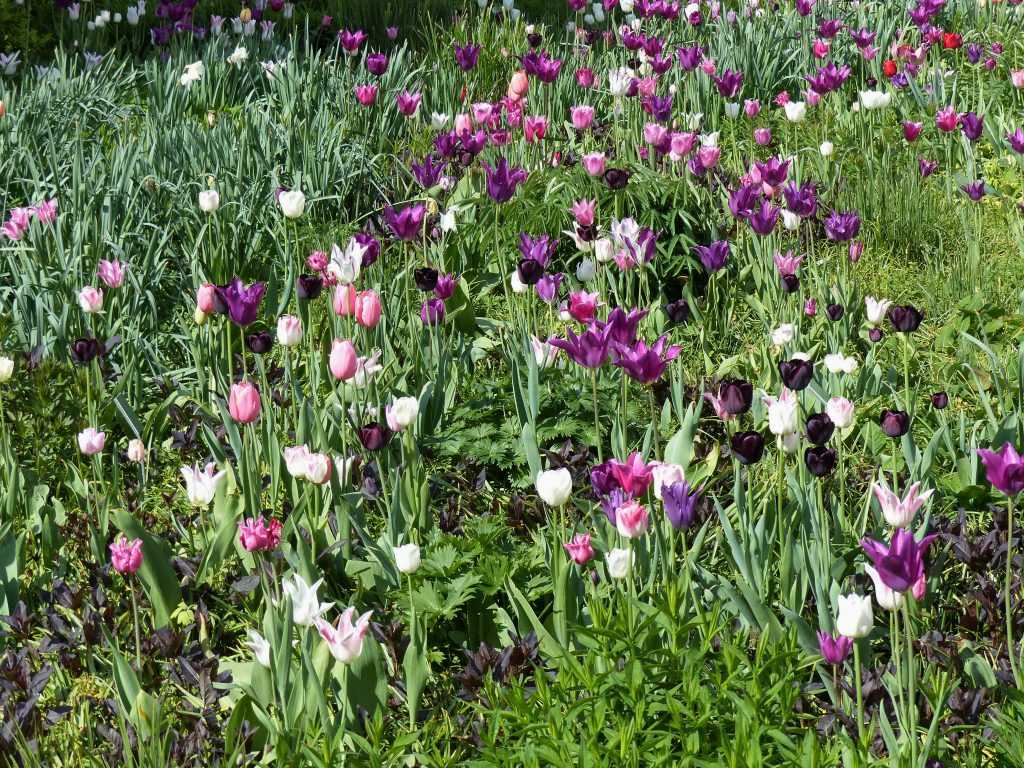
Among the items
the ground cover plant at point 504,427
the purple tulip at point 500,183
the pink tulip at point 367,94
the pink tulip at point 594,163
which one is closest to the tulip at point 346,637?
the ground cover plant at point 504,427

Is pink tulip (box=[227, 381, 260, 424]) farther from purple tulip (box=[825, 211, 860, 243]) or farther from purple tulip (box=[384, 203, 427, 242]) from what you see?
purple tulip (box=[825, 211, 860, 243])

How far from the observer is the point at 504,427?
3145 mm

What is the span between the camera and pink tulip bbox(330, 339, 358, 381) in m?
2.64

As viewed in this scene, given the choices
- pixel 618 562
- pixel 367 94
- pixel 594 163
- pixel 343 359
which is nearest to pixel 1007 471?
pixel 618 562

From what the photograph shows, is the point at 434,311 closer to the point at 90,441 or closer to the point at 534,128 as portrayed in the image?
the point at 90,441

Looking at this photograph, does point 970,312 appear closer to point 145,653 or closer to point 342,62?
point 145,653

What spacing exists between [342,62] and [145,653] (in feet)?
14.6

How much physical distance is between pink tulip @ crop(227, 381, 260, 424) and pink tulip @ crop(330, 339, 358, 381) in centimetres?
18

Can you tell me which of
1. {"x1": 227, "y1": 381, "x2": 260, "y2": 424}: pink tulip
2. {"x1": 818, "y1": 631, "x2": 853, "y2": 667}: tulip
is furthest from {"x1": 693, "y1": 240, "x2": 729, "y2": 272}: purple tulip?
{"x1": 818, "y1": 631, "x2": 853, "y2": 667}: tulip

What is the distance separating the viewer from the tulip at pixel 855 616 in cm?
194

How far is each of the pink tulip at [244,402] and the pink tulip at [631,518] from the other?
889 millimetres

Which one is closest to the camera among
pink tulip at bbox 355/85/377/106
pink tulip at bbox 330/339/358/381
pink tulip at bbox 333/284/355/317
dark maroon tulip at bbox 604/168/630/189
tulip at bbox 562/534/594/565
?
tulip at bbox 562/534/594/565

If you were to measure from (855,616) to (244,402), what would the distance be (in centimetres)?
134

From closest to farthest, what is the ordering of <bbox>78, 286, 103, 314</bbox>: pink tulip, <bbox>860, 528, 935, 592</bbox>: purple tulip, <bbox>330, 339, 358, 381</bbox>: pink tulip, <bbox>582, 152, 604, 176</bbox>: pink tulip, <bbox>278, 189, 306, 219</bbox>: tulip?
1. <bbox>860, 528, 935, 592</bbox>: purple tulip
2. <bbox>330, 339, 358, 381</bbox>: pink tulip
3. <bbox>78, 286, 103, 314</bbox>: pink tulip
4. <bbox>278, 189, 306, 219</bbox>: tulip
5. <bbox>582, 152, 604, 176</bbox>: pink tulip
